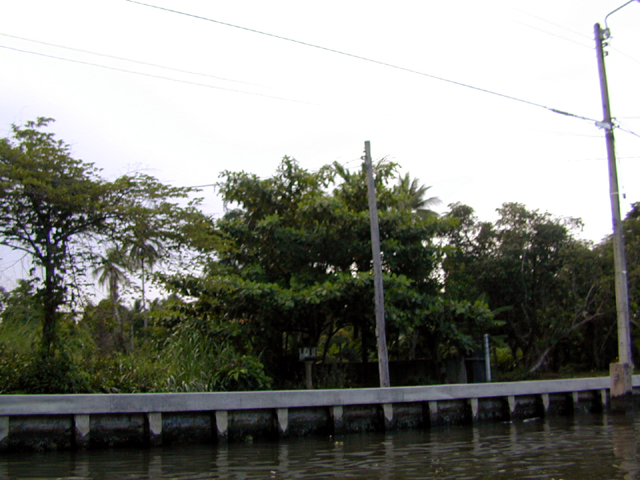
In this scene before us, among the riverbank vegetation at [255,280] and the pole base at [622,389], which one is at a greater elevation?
the riverbank vegetation at [255,280]

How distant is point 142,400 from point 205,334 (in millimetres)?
6135

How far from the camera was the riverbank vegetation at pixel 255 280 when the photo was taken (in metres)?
12.2

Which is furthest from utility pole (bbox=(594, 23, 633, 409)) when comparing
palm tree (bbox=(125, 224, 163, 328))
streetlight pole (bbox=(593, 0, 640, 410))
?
palm tree (bbox=(125, 224, 163, 328))

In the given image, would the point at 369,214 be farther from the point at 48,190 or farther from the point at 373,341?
the point at 48,190

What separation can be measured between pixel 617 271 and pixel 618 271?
0.03 meters

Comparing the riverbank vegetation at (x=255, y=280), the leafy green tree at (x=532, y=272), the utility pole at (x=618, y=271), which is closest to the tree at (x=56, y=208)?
the riverbank vegetation at (x=255, y=280)

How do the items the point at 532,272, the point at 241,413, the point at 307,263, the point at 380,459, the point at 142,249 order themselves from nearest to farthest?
the point at 380,459
the point at 241,413
the point at 142,249
the point at 307,263
the point at 532,272

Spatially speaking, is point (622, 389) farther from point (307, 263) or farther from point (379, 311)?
point (307, 263)

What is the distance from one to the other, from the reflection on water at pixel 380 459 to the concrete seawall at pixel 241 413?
0.38 meters

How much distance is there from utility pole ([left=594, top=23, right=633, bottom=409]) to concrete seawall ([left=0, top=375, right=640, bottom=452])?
134 cm

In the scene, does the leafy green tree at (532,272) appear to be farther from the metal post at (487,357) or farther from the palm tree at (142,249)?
the palm tree at (142,249)

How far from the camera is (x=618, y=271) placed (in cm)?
1511

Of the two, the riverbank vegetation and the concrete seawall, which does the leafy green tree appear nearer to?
the riverbank vegetation

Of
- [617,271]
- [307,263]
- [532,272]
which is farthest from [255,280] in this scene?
[532,272]
